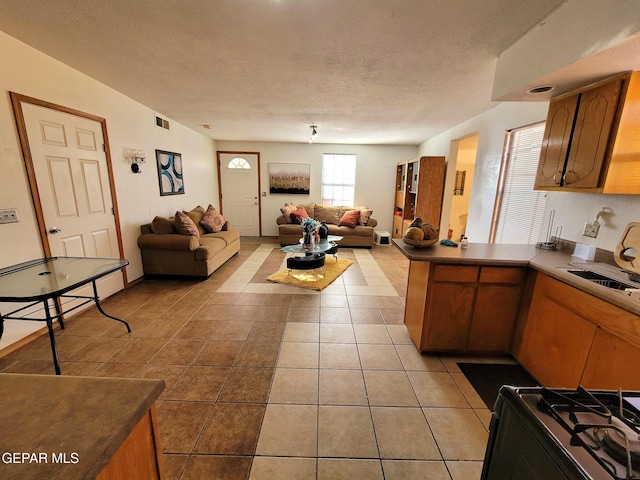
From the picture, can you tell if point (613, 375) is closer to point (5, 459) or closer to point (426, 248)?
point (426, 248)

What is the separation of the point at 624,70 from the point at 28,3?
364 cm

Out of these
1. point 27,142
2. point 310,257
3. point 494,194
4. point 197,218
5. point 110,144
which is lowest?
point 310,257

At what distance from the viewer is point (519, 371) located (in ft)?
6.77

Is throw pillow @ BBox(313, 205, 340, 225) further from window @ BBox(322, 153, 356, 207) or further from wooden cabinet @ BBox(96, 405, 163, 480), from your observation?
wooden cabinet @ BBox(96, 405, 163, 480)

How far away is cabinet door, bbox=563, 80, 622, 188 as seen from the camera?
62.8 inches

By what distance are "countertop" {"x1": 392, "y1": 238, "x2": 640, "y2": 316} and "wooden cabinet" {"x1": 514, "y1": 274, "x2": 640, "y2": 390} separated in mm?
65

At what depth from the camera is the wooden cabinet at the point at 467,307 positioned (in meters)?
2.05

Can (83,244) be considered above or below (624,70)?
below

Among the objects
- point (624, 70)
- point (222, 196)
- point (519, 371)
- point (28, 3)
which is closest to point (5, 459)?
point (28, 3)

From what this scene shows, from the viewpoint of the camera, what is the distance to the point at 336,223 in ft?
20.5

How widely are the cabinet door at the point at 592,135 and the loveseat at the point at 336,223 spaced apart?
13.3 feet

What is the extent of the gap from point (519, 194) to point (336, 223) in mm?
3783

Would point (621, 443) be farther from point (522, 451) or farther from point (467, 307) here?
point (467, 307)

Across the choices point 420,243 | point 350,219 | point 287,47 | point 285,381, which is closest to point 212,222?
point 350,219
